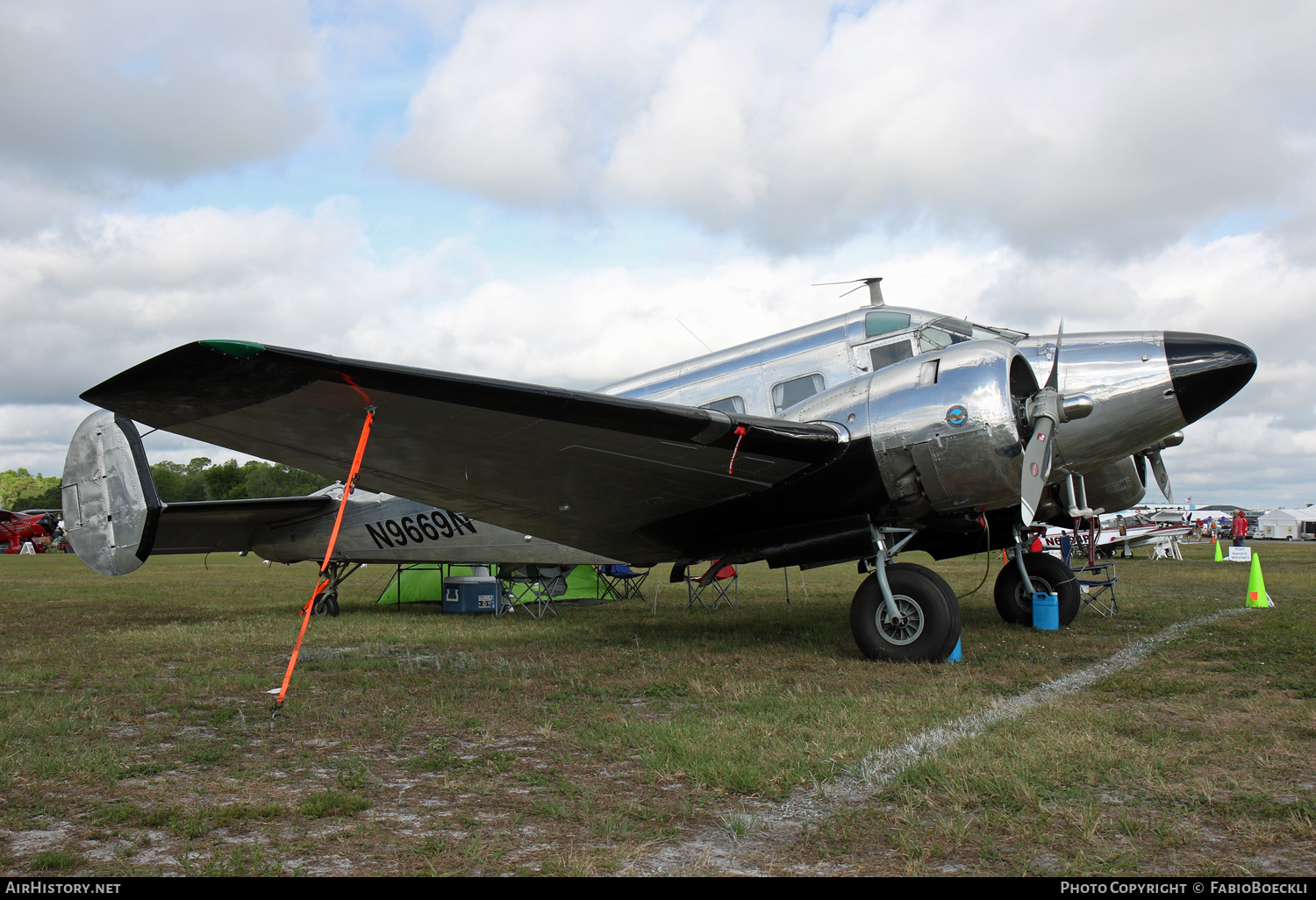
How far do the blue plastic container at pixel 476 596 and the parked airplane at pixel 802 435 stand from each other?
5.19m

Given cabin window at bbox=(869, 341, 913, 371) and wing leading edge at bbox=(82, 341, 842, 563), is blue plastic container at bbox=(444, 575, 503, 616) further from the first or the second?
cabin window at bbox=(869, 341, 913, 371)

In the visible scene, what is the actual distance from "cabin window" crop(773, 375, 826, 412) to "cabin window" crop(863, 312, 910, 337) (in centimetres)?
68

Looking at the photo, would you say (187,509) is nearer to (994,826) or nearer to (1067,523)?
(994,826)

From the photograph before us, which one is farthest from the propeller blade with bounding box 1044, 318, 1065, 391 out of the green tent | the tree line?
the tree line

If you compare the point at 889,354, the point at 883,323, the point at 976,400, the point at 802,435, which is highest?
the point at 883,323

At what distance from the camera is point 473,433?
226 inches

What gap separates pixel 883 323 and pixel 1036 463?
2.42 m

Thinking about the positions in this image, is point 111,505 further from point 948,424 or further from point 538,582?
point 948,424

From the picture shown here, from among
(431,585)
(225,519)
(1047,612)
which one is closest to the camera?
(1047,612)

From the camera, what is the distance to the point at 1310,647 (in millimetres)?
7152

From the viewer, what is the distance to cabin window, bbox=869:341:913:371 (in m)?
7.84

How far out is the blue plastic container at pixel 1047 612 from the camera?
924cm

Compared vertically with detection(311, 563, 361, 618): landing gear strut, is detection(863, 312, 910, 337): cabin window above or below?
above

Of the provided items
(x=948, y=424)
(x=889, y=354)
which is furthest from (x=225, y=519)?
(x=948, y=424)
